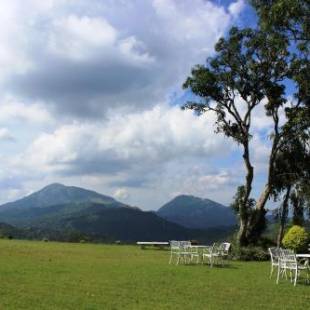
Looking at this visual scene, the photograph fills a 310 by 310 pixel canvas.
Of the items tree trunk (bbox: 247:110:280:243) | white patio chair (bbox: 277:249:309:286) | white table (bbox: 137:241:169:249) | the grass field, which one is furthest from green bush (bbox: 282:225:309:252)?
white patio chair (bbox: 277:249:309:286)

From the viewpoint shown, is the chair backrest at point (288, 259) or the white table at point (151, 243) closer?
the chair backrest at point (288, 259)

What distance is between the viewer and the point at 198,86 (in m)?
30.5

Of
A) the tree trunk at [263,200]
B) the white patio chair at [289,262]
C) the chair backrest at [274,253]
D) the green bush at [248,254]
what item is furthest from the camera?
the tree trunk at [263,200]

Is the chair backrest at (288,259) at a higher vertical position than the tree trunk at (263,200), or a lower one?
lower

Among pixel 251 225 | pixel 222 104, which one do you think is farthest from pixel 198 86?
pixel 251 225

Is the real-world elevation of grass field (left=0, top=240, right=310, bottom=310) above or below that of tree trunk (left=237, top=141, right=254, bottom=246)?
below

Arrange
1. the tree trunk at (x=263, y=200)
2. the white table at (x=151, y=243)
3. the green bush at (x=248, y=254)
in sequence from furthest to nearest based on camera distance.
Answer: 1. the white table at (x=151, y=243)
2. the tree trunk at (x=263, y=200)
3. the green bush at (x=248, y=254)

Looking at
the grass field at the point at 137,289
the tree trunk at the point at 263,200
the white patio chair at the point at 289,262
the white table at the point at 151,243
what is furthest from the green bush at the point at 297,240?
the white patio chair at the point at 289,262

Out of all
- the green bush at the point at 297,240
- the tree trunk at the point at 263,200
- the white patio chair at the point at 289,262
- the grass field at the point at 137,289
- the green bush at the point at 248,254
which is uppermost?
the tree trunk at the point at 263,200

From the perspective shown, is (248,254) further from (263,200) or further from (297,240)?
(263,200)

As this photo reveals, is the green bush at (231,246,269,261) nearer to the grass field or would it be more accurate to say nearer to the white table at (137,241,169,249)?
the grass field

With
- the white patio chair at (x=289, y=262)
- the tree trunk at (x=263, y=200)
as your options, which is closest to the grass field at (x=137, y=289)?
the white patio chair at (x=289, y=262)

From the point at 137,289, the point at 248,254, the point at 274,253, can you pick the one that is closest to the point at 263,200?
the point at 248,254

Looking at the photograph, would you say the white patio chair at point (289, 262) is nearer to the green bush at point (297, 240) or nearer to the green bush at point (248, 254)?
the green bush at point (248, 254)
